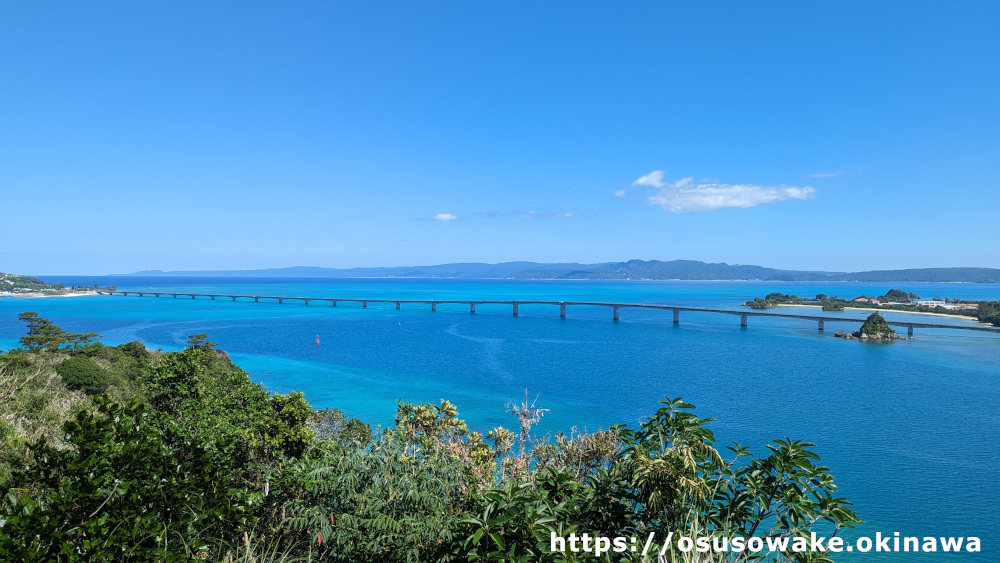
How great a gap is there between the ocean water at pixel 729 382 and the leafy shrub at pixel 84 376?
13.2 meters

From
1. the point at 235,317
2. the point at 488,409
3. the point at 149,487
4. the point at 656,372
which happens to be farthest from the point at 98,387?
the point at 235,317

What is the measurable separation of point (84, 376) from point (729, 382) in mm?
44263

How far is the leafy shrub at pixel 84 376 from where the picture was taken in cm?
2336

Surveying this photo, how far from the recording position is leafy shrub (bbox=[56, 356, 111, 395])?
23.4 meters

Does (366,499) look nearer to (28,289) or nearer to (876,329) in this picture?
(876,329)

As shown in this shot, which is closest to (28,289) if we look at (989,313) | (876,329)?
(876,329)

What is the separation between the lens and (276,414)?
37.7ft

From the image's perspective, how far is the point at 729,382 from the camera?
42438 mm

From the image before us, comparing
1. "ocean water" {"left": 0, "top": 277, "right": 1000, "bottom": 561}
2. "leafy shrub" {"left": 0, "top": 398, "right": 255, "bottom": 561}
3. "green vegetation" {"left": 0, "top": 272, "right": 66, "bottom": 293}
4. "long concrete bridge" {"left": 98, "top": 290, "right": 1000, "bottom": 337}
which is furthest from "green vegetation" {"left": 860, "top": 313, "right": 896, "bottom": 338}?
"green vegetation" {"left": 0, "top": 272, "right": 66, "bottom": 293}

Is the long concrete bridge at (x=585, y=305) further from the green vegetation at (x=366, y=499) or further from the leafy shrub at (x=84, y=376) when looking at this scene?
the green vegetation at (x=366, y=499)

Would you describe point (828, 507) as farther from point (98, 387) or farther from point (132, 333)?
point (132, 333)

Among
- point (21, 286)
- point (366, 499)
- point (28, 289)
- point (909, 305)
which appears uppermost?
point (366, 499)

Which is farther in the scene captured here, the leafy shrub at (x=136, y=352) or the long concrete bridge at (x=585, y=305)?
the long concrete bridge at (x=585, y=305)

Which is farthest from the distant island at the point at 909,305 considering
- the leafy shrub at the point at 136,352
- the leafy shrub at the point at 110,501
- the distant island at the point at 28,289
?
the distant island at the point at 28,289
